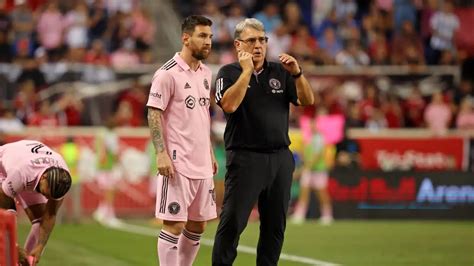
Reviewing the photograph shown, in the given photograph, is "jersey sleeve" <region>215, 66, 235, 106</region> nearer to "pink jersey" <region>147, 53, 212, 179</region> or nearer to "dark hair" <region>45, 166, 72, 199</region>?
"pink jersey" <region>147, 53, 212, 179</region>

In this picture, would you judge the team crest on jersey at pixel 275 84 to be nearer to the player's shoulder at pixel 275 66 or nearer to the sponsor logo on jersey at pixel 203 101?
the player's shoulder at pixel 275 66

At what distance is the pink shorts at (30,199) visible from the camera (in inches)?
435

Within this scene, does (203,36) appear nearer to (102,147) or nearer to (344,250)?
(344,250)

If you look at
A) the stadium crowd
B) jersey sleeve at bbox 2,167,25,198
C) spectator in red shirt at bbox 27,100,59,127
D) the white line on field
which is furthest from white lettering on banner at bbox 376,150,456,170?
jersey sleeve at bbox 2,167,25,198

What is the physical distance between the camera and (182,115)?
1055cm

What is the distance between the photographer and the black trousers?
10.5 meters

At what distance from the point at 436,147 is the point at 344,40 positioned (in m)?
4.27

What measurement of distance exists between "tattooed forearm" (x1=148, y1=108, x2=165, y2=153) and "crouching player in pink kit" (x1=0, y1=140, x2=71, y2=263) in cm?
84

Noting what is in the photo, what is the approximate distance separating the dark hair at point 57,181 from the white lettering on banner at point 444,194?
14148 mm

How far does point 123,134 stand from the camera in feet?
79.7

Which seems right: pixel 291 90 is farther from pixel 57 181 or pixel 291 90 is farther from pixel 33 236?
pixel 33 236

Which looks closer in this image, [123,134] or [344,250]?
[344,250]

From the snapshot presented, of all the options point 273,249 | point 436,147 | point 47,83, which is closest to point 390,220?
point 436,147

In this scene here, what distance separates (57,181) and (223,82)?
69.3 inches
